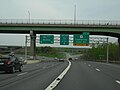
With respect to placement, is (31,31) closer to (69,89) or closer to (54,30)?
(54,30)

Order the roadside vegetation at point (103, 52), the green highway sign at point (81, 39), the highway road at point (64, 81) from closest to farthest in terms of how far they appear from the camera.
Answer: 1. the highway road at point (64, 81)
2. the green highway sign at point (81, 39)
3. the roadside vegetation at point (103, 52)

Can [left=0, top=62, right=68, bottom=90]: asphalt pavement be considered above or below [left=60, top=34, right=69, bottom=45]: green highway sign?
below

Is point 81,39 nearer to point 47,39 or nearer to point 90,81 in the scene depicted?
point 47,39

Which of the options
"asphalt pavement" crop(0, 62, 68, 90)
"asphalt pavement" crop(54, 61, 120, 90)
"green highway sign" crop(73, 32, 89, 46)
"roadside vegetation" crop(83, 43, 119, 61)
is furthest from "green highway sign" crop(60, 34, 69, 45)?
"roadside vegetation" crop(83, 43, 119, 61)

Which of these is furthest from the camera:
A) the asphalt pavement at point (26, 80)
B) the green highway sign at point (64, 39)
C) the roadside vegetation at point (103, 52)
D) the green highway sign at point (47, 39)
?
the roadside vegetation at point (103, 52)

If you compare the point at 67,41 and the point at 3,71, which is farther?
the point at 67,41

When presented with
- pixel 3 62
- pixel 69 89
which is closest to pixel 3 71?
pixel 3 62

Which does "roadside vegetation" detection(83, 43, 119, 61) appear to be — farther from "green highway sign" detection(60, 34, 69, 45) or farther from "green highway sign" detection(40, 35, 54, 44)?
"green highway sign" detection(40, 35, 54, 44)

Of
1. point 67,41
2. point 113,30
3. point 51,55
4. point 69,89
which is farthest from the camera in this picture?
point 51,55

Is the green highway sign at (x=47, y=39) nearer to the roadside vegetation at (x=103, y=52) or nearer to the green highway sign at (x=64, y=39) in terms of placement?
the green highway sign at (x=64, y=39)

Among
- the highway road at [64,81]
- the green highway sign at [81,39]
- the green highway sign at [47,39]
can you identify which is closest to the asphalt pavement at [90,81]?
the highway road at [64,81]

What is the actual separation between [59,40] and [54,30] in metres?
4.58

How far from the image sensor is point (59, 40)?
233 ft

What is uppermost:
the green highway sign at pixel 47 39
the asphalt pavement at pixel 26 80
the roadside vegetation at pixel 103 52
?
the green highway sign at pixel 47 39
